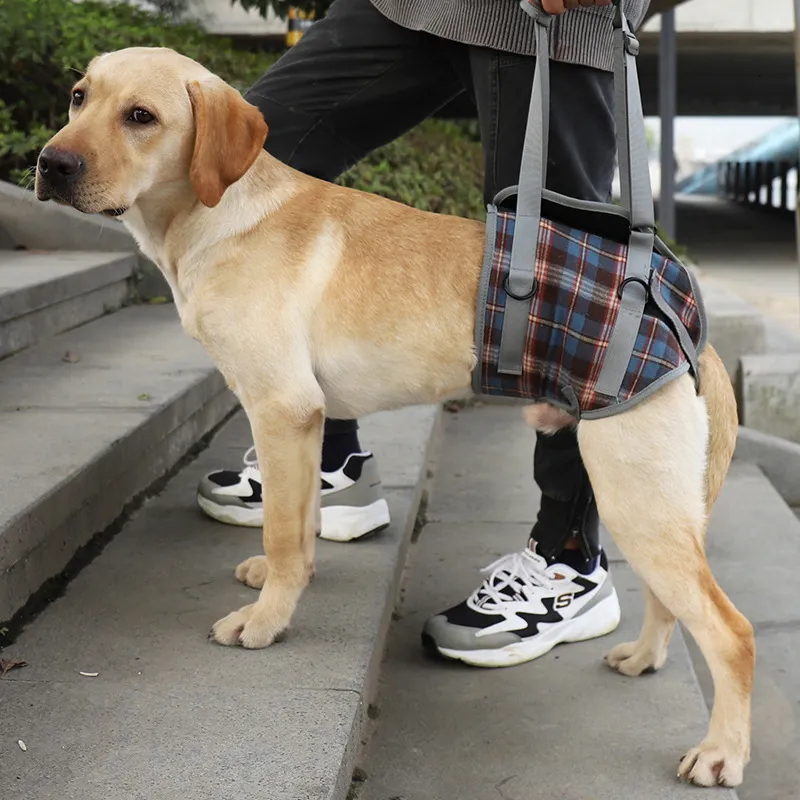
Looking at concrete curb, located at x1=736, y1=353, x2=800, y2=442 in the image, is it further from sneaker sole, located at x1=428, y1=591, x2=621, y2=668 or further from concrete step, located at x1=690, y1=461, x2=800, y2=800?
sneaker sole, located at x1=428, y1=591, x2=621, y2=668

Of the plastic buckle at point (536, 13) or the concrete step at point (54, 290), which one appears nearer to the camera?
the plastic buckle at point (536, 13)

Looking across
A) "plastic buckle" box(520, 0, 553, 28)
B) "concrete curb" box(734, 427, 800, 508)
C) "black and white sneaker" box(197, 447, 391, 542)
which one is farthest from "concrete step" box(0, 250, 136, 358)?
"concrete curb" box(734, 427, 800, 508)

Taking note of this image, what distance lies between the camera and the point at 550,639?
294cm

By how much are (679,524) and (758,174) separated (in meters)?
29.2

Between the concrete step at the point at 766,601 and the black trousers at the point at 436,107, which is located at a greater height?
the black trousers at the point at 436,107

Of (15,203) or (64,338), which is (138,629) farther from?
(15,203)

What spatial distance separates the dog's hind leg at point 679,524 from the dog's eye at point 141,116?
1167 millimetres

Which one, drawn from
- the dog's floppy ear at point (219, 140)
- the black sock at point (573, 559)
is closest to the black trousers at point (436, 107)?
the black sock at point (573, 559)

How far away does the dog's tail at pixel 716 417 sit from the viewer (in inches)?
92.6

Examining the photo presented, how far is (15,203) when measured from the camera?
5.32 meters

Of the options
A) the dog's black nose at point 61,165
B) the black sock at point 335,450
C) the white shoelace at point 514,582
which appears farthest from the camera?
the black sock at point 335,450

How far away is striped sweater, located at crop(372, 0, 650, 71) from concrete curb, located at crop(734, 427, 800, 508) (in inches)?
118

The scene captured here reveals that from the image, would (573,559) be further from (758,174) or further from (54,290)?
(758,174)

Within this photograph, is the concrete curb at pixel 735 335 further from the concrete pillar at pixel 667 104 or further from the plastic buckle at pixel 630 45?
the concrete pillar at pixel 667 104
